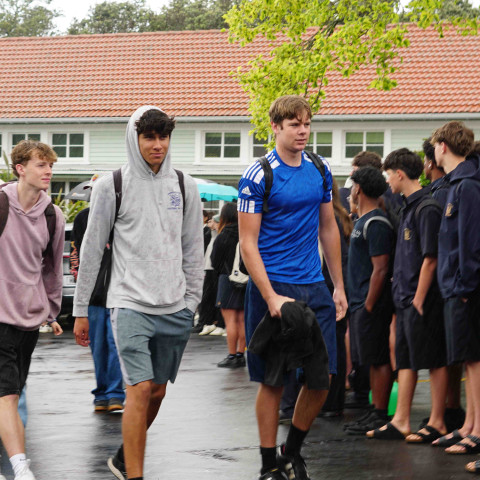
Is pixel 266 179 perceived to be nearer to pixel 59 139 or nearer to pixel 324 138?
pixel 324 138

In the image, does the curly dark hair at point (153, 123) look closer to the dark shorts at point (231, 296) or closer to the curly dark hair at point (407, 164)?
the curly dark hair at point (407, 164)

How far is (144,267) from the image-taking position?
6.16 metres

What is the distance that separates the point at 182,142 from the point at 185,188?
95.9 feet

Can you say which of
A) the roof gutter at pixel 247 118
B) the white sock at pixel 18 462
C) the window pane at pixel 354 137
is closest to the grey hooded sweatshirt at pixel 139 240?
the white sock at pixel 18 462

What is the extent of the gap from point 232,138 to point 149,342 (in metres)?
29.0

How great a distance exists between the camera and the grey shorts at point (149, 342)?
19.8ft

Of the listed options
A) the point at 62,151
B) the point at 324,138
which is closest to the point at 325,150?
the point at 324,138

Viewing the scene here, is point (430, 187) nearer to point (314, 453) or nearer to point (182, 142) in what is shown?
point (314, 453)

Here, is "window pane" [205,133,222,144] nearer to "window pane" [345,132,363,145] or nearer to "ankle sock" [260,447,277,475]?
"window pane" [345,132,363,145]

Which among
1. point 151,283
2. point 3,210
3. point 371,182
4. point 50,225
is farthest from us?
point 371,182

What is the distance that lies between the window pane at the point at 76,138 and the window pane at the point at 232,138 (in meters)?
5.07

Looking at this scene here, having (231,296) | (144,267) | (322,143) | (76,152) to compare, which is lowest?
(231,296)

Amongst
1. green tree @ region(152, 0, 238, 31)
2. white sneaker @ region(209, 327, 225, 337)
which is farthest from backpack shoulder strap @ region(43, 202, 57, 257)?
green tree @ region(152, 0, 238, 31)

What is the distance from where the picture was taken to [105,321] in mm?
9742
